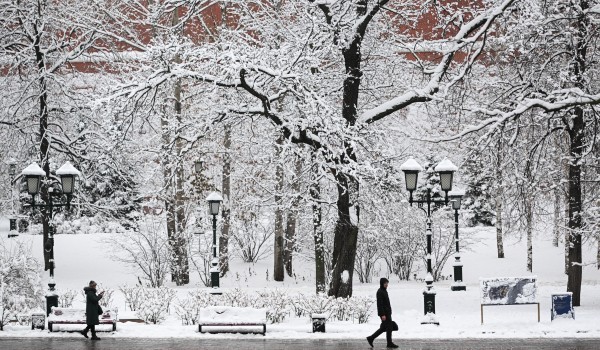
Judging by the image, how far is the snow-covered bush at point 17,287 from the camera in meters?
19.3

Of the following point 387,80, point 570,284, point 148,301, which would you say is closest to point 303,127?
point 148,301

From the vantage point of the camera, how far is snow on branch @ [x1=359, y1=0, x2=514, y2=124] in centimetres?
1733

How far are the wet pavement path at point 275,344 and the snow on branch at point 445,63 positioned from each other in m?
5.34

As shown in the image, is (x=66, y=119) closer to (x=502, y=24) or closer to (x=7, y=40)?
(x=7, y=40)

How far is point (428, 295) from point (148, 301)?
22.1 feet

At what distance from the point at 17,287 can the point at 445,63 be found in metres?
11.4

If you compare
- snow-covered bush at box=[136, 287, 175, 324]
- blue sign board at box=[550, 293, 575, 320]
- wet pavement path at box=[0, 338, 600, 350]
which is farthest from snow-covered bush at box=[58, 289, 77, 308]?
blue sign board at box=[550, 293, 575, 320]

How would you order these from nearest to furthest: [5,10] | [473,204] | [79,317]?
[79,317] < [5,10] < [473,204]

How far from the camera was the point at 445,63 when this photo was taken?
765 inches

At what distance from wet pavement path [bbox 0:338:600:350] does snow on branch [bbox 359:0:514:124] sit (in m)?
5.34

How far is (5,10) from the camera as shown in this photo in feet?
91.5

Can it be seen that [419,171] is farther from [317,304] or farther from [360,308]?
[317,304]

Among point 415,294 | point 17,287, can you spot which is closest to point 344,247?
point 415,294

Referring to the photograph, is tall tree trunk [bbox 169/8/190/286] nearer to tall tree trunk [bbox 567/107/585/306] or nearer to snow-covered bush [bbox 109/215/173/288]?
snow-covered bush [bbox 109/215/173/288]
